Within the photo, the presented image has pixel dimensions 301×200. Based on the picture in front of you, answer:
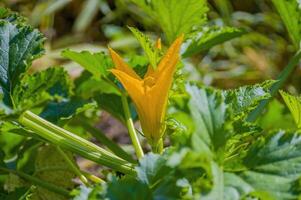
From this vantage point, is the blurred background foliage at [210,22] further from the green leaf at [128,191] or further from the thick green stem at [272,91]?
the green leaf at [128,191]

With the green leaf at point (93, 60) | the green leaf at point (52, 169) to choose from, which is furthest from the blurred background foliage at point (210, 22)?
the green leaf at point (93, 60)

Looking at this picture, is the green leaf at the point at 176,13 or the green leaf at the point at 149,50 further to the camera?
the green leaf at the point at 176,13

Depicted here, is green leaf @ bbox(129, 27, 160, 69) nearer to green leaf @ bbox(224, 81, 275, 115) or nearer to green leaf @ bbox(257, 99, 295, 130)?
green leaf @ bbox(224, 81, 275, 115)

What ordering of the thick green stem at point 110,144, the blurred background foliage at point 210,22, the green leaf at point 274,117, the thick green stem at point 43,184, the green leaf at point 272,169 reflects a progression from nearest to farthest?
1. the green leaf at point 272,169
2. the thick green stem at point 43,184
3. the thick green stem at point 110,144
4. the green leaf at point 274,117
5. the blurred background foliage at point 210,22

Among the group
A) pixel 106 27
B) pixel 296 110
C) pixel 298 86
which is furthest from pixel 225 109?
pixel 106 27

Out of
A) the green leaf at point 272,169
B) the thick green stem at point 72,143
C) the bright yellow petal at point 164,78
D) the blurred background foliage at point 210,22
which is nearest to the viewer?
the green leaf at point 272,169

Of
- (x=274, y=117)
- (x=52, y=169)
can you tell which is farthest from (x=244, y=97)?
(x=274, y=117)

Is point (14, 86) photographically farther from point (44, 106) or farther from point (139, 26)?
point (139, 26)
